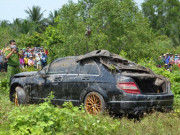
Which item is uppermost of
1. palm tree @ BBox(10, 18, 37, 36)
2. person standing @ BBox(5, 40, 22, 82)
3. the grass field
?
palm tree @ BBox(10, 18, 37, 36)

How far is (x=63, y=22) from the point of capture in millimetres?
25438

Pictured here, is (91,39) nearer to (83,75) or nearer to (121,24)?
(121,24)

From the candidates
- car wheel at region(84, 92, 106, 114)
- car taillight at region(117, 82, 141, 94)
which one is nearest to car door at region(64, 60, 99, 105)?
car wheel at region(84, 92, 106, 114)

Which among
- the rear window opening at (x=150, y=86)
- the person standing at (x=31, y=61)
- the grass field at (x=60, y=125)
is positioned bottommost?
the grass field at (x=60, y=125)

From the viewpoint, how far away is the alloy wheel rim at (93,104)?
7.26m

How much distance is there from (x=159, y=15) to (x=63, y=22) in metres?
57.9

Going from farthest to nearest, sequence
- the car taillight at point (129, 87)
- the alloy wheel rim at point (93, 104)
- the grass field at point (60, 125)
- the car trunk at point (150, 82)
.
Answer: the car trunk at point (150, 82) → the alloy wheel rim at point (93, 104) → the car taillight at point (129, 87) → the grass field at point (60, 125)

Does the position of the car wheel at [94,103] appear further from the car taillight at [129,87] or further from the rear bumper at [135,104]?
the car taillight at [129,87]

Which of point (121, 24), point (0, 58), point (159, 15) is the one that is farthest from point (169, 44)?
point (159, 15)

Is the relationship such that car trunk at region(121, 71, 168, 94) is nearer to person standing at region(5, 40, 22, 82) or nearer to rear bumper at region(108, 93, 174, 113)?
rear bumper at region(108, 93, 174, 113)

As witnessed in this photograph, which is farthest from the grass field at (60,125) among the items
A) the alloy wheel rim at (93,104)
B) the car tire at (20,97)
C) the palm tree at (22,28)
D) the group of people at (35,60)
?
the palm tree at (22,28)

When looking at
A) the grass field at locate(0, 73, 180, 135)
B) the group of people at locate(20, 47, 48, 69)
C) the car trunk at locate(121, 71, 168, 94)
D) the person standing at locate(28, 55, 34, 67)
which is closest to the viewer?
the grass field at locate(0, 73, 180, 135)

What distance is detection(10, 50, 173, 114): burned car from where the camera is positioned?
712cm

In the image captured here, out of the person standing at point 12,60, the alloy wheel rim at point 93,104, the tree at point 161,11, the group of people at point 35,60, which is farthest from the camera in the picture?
the tree at point 161,11
